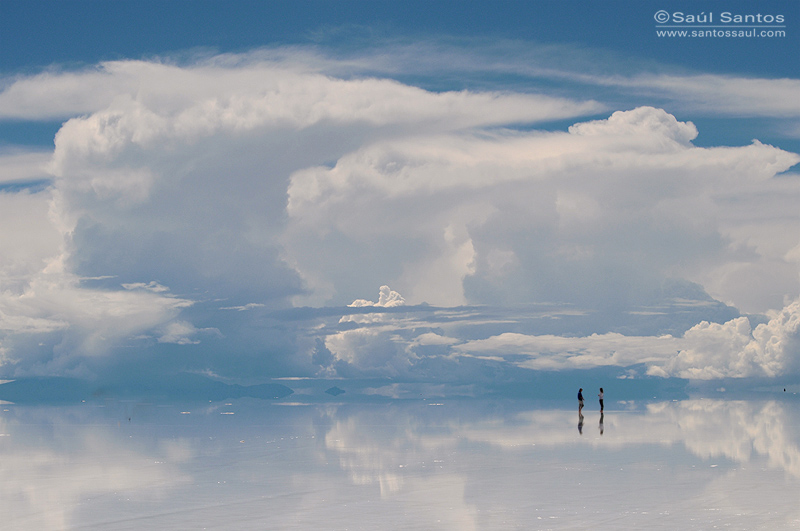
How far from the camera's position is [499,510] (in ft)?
83.5

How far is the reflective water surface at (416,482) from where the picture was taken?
2412 cm

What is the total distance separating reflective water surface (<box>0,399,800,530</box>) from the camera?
24125 millimetres

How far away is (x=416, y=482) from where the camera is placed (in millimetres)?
31688

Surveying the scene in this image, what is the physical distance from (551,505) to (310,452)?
70.4ft

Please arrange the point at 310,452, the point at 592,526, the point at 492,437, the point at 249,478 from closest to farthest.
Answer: the point at 592,526 < the point at 249,478 < the point at 310,452 < the point at 492,437

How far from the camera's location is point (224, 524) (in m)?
23.7

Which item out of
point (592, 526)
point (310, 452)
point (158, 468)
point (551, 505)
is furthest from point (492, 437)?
point (592, 526)

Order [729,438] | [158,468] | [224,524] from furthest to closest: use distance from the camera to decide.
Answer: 1. [729,438]
2. [158,468]
3. [224,524]

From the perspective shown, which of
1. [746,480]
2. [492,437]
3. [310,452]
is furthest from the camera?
[492,437]

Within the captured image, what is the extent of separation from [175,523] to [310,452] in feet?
68.8

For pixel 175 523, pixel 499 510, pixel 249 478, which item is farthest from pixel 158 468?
pixel 499 510

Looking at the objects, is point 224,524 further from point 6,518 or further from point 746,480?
point 746,480

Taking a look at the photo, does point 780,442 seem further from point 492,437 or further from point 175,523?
point 175,523

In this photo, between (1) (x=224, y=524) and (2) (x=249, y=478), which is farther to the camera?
(2) (x=249, y=478)
